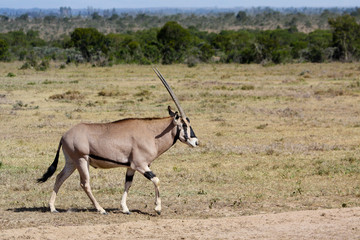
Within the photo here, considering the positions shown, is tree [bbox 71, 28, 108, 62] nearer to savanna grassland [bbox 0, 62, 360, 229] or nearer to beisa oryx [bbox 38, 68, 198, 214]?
savanna grassland [bbox 0, 62, 360, 229]

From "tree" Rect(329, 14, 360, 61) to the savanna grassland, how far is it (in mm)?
14680

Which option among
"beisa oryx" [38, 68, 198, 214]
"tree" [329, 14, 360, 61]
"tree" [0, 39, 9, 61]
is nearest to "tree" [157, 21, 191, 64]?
"tree" [329, 14, 360, 61]

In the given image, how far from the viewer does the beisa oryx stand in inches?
312

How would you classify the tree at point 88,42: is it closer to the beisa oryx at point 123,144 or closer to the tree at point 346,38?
the tree at point 346,38

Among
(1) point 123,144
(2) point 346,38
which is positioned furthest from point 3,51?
(1) point 123,144

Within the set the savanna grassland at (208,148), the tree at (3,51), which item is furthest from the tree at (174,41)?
the savanna grassland at (208,148)

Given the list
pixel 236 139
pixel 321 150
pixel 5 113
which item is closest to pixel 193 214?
pixel 321 150

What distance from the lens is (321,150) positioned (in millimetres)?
13383

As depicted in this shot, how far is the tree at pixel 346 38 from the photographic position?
44750 millimetres

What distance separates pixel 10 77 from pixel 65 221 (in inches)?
1064

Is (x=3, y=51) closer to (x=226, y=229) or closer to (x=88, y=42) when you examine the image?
(x=88, y=42)

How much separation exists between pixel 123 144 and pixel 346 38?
1594 inches

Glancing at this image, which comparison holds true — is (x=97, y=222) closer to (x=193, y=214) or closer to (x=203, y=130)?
(x=193, y=214)

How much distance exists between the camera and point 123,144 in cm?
797
